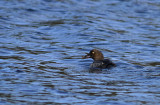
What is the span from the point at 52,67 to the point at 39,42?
4485 mm

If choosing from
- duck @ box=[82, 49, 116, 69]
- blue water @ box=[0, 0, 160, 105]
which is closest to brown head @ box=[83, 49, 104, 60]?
duck @ box=[82, 49, 116, 69]

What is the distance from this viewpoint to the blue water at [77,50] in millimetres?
9867

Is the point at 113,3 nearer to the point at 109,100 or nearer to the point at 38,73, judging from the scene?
the point at 38,73

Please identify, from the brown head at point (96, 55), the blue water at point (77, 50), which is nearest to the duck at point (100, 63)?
the brown head at point (96, 55)

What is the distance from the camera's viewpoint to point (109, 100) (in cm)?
938

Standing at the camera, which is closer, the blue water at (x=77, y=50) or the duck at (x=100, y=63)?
the blue water at (x=77, y=50)

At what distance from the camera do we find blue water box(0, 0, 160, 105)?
9.87 metres

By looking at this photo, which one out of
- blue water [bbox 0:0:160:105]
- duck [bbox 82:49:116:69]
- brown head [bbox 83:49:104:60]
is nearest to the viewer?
blue water [bbox 0:0:160:105]

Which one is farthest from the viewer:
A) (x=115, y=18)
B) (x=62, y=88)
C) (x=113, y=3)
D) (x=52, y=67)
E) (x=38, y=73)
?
(x=113, y=3)

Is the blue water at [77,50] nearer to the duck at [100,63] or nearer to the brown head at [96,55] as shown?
the duck at [100,63]

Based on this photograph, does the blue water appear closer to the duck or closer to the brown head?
the duck

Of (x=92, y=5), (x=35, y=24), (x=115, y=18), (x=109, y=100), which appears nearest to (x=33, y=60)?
(x=109, y=100)

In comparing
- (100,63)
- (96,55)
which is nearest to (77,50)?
(96,55)

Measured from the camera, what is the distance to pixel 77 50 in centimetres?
1639
